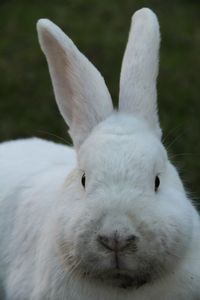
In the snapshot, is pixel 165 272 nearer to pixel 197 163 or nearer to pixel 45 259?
pixel 45 259

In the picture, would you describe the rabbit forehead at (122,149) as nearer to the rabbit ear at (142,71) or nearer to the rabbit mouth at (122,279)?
the rabbit ear at (142,71)

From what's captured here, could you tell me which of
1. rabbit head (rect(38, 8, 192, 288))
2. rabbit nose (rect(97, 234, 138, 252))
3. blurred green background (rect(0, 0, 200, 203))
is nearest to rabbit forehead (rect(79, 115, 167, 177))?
rabbit head (rect(38, 8, 192, 288))

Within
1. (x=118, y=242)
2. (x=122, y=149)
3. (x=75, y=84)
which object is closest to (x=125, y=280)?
(x=118, y=242)

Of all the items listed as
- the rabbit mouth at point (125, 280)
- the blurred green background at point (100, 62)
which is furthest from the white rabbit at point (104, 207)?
the blurred green background at point (100, 62)

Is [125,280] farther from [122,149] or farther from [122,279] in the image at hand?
[122,149]

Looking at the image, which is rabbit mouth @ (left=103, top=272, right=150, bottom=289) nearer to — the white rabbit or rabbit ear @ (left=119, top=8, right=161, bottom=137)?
the white rabbit

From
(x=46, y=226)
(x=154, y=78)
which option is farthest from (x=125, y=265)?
(x=154, y=78)
